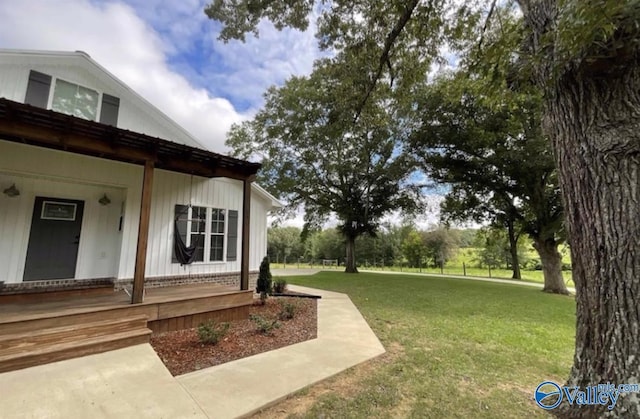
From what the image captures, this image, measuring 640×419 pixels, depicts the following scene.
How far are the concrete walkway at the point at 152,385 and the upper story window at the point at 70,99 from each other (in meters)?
5.26

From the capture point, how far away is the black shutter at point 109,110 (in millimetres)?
6297

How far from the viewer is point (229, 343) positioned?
4.30 meters

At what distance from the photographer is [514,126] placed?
36.1ft

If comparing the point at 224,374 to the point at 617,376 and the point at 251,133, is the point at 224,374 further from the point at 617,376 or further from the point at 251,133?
the point at 251,133

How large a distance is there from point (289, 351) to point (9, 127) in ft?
15.8

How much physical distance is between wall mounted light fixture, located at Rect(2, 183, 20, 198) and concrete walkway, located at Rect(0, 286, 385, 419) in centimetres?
377

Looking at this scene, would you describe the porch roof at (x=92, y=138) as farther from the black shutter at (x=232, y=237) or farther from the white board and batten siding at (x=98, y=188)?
the black shutter at (x=232, y=237)

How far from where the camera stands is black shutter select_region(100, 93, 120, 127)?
6.30 metres

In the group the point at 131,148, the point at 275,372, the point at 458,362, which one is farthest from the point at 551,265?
the point at 131,148

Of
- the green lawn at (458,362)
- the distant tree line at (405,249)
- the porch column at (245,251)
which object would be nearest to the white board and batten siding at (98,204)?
the porch column at (245,251)

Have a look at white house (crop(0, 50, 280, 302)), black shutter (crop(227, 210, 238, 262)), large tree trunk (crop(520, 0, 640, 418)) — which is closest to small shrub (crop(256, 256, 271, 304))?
white house (crop(0, 50, 280, 302))

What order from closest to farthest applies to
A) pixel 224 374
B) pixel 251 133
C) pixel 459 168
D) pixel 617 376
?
1. pixel 617 376
2. pixel 224 374
3. pixel 459 168
4. pixel 251 133

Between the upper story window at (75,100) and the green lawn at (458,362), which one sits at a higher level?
the upper story window at (75,100)

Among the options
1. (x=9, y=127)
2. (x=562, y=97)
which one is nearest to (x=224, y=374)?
(x=9, y=127)
